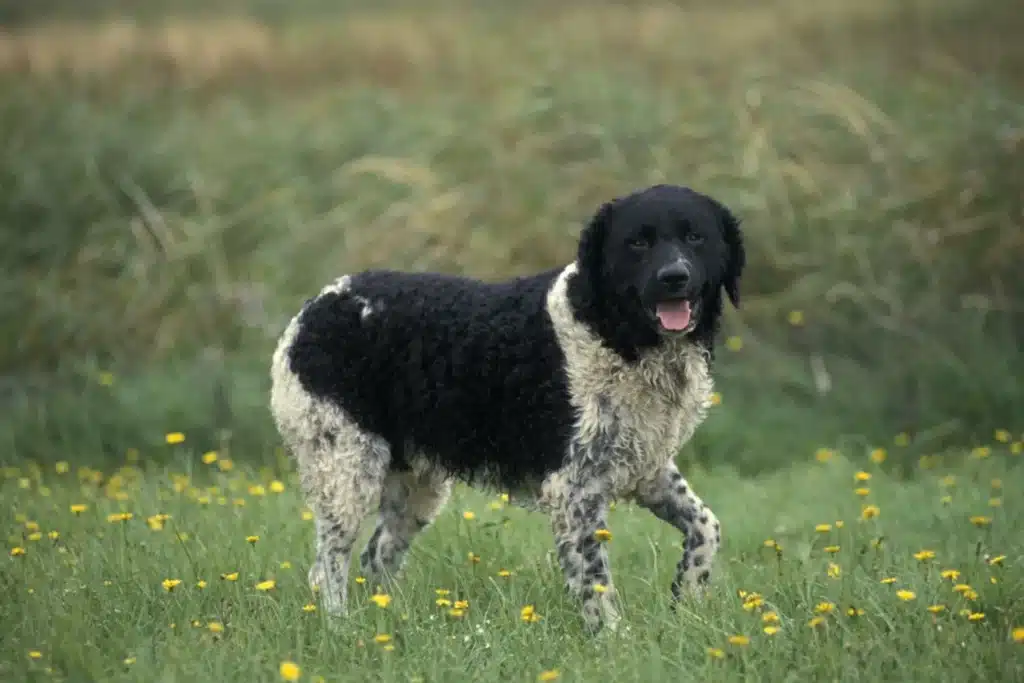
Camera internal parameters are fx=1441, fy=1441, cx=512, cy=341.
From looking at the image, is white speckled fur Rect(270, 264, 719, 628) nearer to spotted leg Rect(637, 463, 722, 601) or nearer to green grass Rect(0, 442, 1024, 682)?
spotted leg Rect(637, 463, 722, 601)

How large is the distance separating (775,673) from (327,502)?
6.81 feet

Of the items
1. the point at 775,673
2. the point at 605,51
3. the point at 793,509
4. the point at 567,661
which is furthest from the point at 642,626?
the point at 605,51

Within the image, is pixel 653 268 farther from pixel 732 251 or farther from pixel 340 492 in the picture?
pixel 340 492

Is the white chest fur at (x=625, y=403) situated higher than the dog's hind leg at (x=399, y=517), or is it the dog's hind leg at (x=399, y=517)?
the white chest fur at (x=625, y=403)

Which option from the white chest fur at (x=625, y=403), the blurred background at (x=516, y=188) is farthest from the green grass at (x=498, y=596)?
A: the blurred background at (x=516, y=188)

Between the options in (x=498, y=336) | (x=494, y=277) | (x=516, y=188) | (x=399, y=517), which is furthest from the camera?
(x=516, y=188)

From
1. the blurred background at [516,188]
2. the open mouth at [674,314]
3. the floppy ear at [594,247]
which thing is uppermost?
the floppy ear at [594,247]

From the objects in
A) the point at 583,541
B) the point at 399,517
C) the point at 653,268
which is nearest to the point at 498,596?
the point at 583,541

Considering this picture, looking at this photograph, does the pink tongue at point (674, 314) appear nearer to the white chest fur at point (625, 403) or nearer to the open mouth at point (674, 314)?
the open mouth at point (674, 314)

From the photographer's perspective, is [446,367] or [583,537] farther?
[446,367]

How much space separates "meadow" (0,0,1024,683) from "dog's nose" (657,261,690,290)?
1.08 m

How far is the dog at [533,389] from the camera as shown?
5.14 meters

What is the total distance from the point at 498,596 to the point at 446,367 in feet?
2.95

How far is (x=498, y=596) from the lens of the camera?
→ 5.15 m
